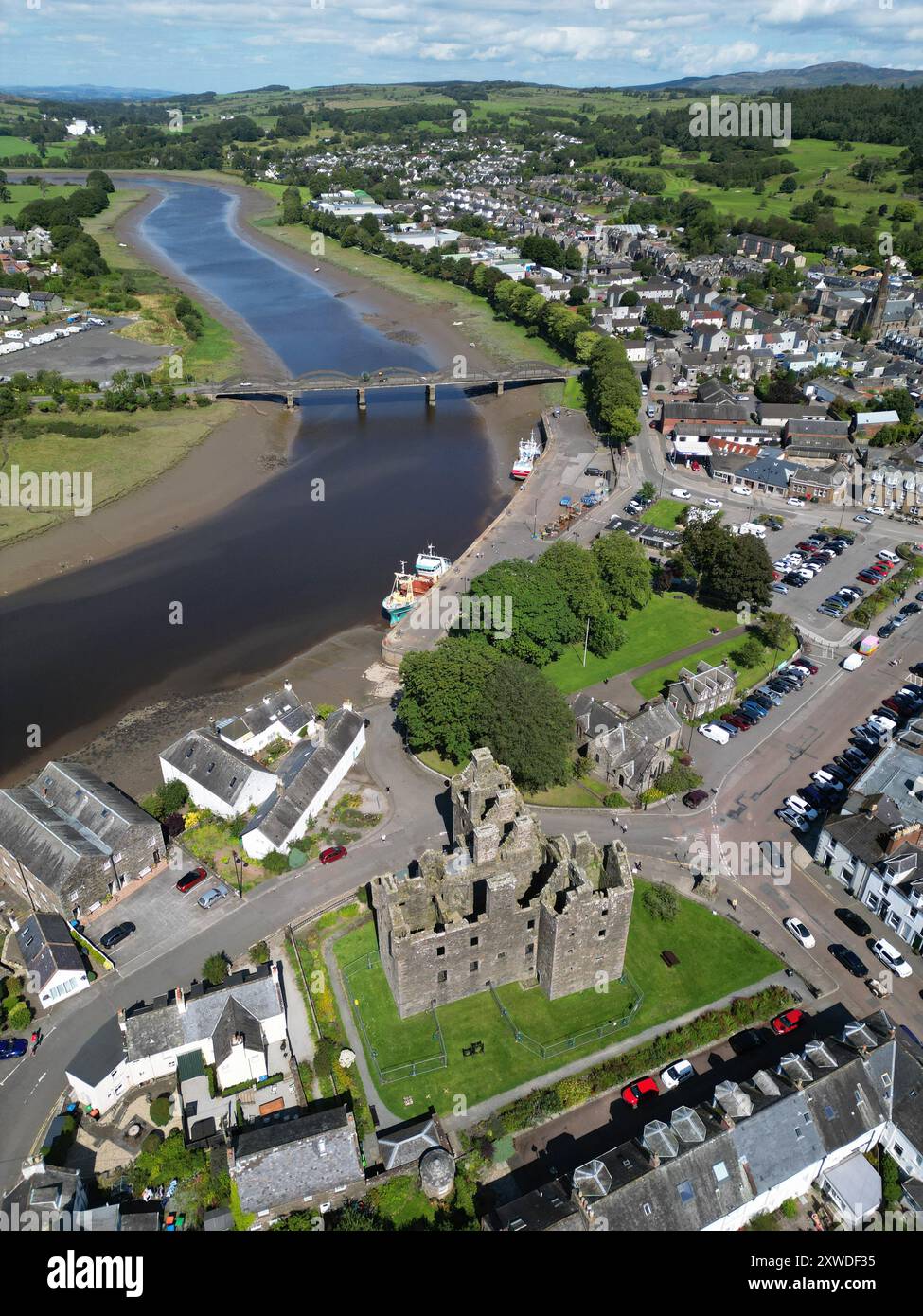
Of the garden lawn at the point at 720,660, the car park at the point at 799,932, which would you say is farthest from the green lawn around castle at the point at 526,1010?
the garden lawn at the point at 720,660

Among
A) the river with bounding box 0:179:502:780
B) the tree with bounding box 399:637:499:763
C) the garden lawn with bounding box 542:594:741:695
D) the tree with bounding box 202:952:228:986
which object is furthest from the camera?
the river with bounding box 0:179:502:780

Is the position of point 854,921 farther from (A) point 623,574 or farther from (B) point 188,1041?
(A) point 623,574

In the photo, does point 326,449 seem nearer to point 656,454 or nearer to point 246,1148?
point 656,454

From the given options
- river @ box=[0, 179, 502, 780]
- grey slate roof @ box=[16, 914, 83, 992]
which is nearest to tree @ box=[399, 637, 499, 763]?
river @ box=[0, 179, 502, 780]

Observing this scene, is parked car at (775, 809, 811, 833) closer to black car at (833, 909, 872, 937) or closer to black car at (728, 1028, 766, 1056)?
black car at (833, 909, 872, 937)

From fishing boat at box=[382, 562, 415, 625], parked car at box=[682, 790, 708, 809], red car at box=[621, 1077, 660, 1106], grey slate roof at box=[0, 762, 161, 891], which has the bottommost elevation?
red car at box=[621, 1077, 660, 1106]
